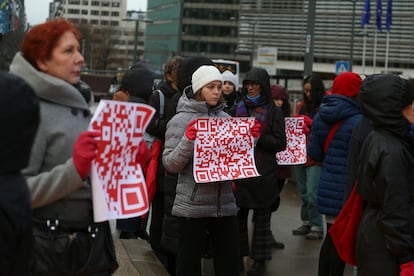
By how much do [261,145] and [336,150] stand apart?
77 cm

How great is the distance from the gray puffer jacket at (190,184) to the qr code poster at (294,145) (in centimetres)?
212

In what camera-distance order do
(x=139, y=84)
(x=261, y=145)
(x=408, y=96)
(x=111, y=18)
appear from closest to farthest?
1. (x=408, y=96)
2. (x=261, y=145)
3. (x=139, y=84)
4. (x=111, y=18)

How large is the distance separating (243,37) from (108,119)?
94922 mm

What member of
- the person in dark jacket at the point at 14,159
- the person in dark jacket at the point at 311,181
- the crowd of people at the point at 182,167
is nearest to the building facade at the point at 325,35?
the person in dark jacket at the point at 311,181

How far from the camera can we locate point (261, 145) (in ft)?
21.7

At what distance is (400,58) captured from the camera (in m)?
91.1

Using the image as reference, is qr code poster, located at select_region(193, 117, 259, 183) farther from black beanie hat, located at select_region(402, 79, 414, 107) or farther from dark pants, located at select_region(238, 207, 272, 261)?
dark pants, located at select_region(238, 207, 272, 261)

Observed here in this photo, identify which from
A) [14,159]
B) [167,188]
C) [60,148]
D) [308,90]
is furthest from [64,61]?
[308,90]

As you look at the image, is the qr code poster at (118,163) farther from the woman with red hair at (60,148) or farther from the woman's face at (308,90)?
the woman's face at (308,90)

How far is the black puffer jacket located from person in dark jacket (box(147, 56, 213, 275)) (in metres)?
0.69

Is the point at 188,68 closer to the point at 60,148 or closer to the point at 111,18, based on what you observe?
the point at 60,148

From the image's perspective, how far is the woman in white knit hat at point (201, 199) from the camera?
513cm

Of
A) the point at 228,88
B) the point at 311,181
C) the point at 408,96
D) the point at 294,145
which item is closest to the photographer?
the point at 408,96

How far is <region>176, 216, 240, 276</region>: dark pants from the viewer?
522cm
